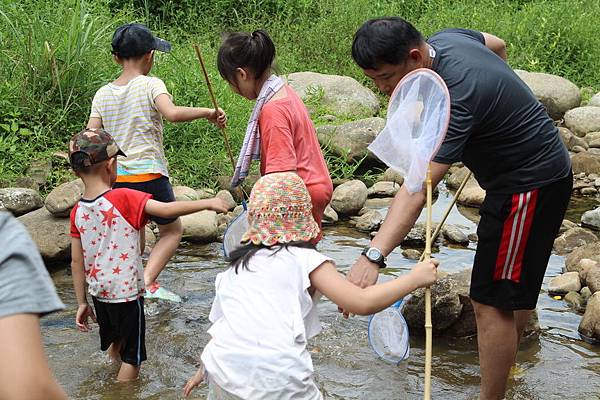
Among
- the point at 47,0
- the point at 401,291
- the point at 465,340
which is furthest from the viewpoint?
the point at 47,0

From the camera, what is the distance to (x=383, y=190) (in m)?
8.10

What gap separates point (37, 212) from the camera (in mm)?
6180

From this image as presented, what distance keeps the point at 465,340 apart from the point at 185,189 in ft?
10.1

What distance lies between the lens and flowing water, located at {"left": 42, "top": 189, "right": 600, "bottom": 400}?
13.7ft

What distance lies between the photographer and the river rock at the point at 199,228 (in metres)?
6.77

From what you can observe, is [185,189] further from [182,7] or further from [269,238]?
[182,7]

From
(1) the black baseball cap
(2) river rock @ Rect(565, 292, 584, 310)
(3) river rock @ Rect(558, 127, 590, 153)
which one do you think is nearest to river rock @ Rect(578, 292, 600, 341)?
(2) river rock @ Rect(565, 292, 584, 310)

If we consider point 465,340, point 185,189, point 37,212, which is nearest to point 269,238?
point 465,340

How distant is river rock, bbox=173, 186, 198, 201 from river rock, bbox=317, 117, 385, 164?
1.79m

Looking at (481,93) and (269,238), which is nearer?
(269,238)

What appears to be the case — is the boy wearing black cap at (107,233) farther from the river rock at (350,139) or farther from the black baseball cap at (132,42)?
the river rock at (350,139)

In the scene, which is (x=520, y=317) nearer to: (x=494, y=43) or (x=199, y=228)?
(x=494, y=43)

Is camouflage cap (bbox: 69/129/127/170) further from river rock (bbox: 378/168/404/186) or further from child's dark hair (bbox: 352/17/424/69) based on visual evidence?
river rock (bbox: 378/168/404/186)

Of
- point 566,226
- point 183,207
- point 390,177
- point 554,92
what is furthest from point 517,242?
point 554,92
